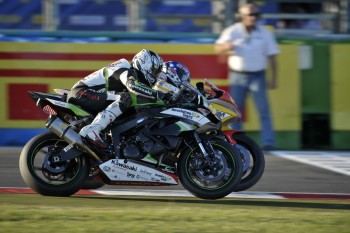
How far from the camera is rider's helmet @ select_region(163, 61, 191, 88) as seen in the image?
326 inches

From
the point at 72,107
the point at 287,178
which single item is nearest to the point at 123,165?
the point at 72,107

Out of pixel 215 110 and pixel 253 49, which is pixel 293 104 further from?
pixel 215 110

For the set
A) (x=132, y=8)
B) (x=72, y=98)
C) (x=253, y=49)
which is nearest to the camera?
(x=72, y=98)

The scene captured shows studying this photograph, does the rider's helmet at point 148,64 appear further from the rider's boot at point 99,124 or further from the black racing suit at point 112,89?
the rider's boot at point 99,124

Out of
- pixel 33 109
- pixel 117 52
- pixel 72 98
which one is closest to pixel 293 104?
pixel 117 52

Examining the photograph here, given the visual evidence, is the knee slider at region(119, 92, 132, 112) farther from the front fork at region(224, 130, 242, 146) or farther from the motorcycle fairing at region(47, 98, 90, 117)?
the front fork at region(224, 130, 242, 146)

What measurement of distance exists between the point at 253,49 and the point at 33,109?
321 cm

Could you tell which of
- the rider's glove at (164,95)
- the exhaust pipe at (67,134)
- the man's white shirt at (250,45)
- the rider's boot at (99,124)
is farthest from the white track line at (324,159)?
the exhaust pipe at (67,134)

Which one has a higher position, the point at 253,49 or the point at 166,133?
the point at 253,49

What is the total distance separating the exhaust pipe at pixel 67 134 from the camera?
806 centimetres

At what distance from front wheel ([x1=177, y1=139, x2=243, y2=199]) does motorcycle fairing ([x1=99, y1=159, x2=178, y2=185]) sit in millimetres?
149

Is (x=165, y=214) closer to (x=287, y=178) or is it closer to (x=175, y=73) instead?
(x=175, y=73)

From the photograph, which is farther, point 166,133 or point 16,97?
point 16,97

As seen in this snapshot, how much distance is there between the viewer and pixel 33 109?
12.8 meters
